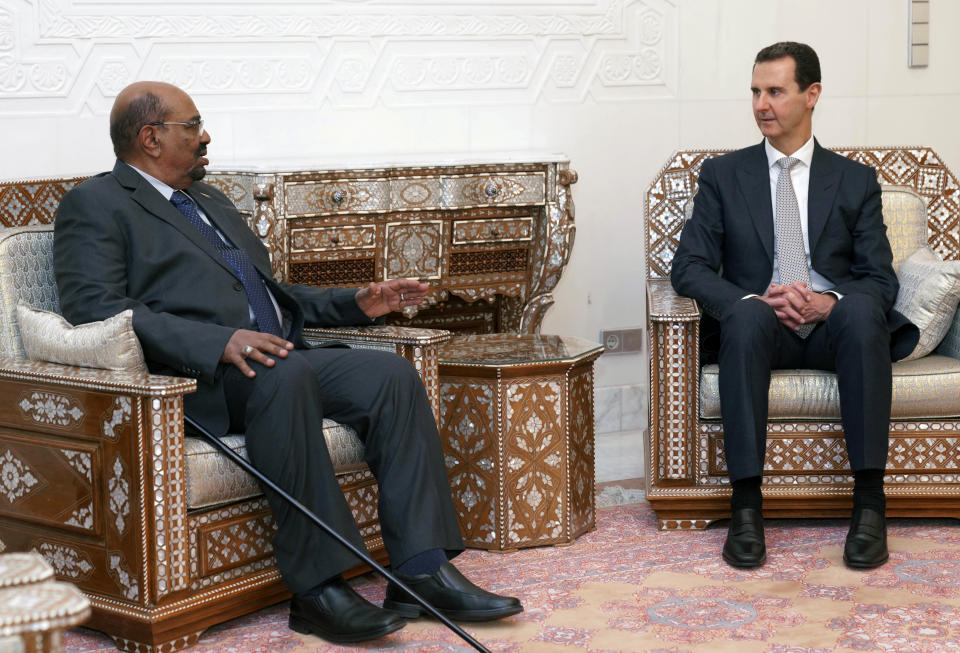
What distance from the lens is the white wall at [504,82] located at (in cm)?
429

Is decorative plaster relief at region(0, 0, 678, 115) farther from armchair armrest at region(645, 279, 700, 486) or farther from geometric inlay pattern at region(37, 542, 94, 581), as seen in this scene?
geometric inlay pattern at region(37, 542, 94, 581)

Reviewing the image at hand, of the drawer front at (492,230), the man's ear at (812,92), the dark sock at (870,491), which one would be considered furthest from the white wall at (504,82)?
the dark sock at (870,491)

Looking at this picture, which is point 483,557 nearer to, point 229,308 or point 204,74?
point 229,308

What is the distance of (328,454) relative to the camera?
3004 mm

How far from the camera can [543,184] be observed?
4.66m

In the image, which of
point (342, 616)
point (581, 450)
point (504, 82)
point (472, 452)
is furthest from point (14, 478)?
point (504, 82)

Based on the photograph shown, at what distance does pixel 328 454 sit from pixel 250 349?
31 cm

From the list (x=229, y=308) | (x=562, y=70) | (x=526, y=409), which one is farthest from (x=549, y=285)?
(x=229, y=308)

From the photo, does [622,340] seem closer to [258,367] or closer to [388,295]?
[388,295]

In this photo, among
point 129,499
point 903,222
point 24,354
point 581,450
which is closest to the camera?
point 129,499

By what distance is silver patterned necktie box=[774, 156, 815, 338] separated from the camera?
3900 mm

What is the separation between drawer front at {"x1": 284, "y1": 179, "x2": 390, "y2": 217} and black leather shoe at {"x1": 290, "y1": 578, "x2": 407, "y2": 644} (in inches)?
65.2

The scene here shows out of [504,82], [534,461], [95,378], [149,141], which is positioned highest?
[504,82]

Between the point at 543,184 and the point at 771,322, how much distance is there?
1.31 meters
